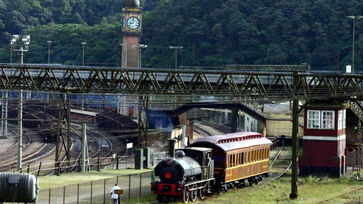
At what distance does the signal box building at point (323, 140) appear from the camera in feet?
192

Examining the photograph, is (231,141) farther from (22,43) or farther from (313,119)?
(22,43)

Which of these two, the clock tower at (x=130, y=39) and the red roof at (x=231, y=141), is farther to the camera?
the clock tower at (x=130, y=39)

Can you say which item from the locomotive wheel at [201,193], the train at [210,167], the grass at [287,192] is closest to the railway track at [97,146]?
the train at [210,167]

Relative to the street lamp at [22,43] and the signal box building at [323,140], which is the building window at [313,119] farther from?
the street lamp at [22,43]

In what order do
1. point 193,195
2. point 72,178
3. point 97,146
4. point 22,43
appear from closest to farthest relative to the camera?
point 193,195 → point 72,178 → point 22,43 → point 97,146

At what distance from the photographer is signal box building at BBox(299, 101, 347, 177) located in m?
58.4

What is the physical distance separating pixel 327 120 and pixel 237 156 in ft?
39.3

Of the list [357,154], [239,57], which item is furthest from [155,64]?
[357,154]

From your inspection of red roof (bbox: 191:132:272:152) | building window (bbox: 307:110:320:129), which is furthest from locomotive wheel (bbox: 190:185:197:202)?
building window (bbox: 307:110:320:129)

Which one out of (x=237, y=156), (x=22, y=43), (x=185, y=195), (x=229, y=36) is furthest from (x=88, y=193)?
(x=229, y=36)

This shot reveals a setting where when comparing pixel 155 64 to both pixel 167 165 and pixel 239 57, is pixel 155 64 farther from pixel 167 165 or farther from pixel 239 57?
pixel 167 165

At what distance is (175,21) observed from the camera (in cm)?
15462

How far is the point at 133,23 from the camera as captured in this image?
121750 mm

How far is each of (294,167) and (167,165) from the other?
8.23 m
